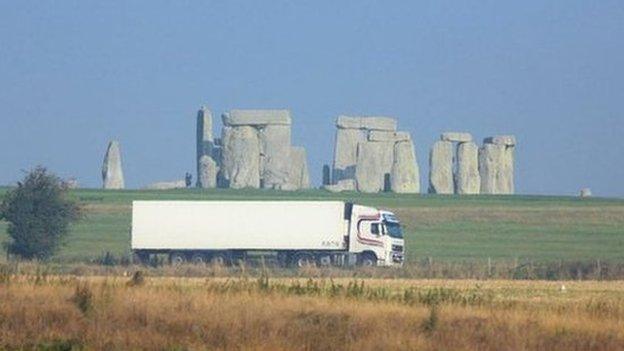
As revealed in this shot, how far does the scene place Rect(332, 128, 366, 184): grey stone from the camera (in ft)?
299

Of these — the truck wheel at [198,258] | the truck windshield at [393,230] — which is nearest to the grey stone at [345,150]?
the truck windshield at [393,230]

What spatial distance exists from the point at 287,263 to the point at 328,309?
28.5 m

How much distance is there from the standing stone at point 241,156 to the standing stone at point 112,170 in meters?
6.36

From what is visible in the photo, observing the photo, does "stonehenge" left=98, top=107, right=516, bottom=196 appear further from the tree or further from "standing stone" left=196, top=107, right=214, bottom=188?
the tree

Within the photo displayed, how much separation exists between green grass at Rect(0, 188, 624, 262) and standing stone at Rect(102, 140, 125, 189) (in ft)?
17.0

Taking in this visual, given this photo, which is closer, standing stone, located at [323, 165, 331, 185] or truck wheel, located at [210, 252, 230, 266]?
truck wheel, located at [210, 252, 230, 266]

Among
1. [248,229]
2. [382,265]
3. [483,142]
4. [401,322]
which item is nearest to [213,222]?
[248,229]

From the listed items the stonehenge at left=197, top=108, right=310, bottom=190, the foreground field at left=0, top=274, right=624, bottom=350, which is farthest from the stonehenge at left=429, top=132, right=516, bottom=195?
the foreground field at left=0, top=274, right=624, bottom=350

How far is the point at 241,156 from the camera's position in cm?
8650

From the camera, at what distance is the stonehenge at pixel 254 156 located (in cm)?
8606

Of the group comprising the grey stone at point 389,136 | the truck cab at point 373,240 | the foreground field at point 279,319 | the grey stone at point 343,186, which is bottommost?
the foreground field at point 279,319

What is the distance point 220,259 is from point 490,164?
3675 centimetres

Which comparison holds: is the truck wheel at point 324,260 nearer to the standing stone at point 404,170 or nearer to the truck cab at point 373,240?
the truck cab at point 373,240

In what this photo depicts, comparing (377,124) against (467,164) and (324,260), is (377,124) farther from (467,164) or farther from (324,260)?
(324,260)
